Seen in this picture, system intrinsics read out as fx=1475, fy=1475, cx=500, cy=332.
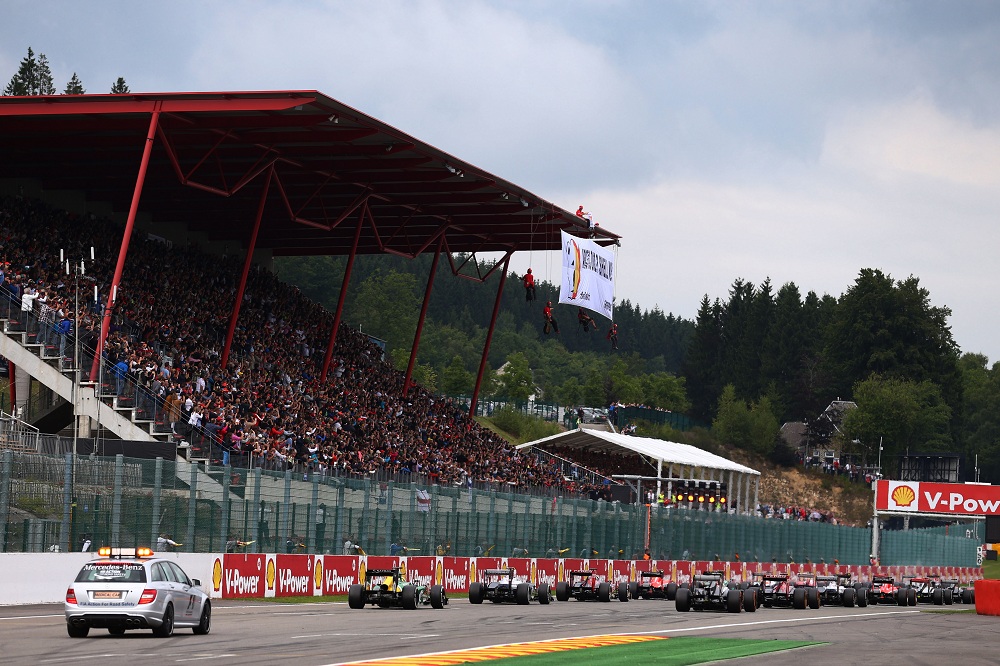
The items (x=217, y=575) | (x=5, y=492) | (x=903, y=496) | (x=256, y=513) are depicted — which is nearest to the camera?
(x=5, y=492)

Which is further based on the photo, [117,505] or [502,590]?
[502,590]

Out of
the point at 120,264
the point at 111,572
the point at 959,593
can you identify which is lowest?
the point at 959,593

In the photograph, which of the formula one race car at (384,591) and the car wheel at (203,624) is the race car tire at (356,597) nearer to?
the formula one race car at (384,591)

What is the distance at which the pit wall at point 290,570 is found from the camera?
2836 centimetres

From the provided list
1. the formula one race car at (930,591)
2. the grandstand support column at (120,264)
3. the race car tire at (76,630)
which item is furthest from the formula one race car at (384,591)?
the formula one race car at (930,591)

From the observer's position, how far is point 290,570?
115 ft

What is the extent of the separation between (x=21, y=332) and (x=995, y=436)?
15184 cm

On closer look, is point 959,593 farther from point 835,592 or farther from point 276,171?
point 276,171

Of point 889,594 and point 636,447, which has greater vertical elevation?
point 636,447

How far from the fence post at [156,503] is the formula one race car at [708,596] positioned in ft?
43.1

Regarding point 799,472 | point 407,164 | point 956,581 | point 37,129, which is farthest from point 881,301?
point 37,129

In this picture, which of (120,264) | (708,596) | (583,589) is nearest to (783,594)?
(583,589)

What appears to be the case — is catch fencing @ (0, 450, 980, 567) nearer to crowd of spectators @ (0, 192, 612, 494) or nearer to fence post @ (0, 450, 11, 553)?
fence post @ (0, 450, 11, 553)

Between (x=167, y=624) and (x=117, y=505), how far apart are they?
27.7 feet
